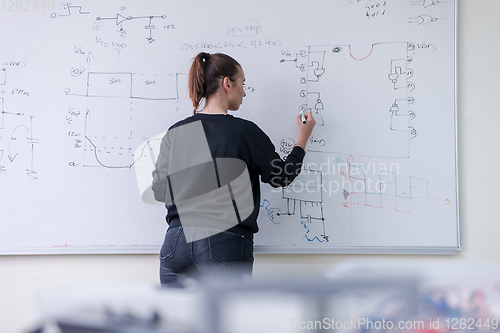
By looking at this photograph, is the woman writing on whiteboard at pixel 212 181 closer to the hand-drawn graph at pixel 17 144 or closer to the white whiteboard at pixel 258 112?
the white whiteboard at pixel 258 112

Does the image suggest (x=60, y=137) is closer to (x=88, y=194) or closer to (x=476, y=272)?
(x=88, y=194)

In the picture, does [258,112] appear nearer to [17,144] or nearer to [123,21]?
[123,21]

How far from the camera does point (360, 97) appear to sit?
150cm

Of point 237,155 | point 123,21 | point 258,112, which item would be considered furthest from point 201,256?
point 123,21

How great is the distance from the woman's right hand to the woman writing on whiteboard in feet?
0.61

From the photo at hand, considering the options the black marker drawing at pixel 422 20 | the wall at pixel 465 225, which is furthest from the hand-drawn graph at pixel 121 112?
the black marker drawing at pixel 422 20

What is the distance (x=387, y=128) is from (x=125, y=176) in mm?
1135

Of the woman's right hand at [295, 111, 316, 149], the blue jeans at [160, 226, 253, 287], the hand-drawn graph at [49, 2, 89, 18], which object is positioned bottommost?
the blue jeans at [160, 226, 253, 287]

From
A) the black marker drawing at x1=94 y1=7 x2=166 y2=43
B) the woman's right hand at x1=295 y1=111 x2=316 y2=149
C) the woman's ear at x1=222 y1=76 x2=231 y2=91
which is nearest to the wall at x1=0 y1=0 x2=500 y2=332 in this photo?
the woman's right hand at x1=295 y1=111 x2=316 y2=149

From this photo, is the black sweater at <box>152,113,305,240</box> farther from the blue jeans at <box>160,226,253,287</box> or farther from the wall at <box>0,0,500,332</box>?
the wall at <box>0,0,500,332</box>

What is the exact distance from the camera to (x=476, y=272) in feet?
1.56

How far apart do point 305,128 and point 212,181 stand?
1.66ft

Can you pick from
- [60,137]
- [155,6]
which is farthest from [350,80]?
[60,137]

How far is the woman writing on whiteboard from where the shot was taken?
1.08m
